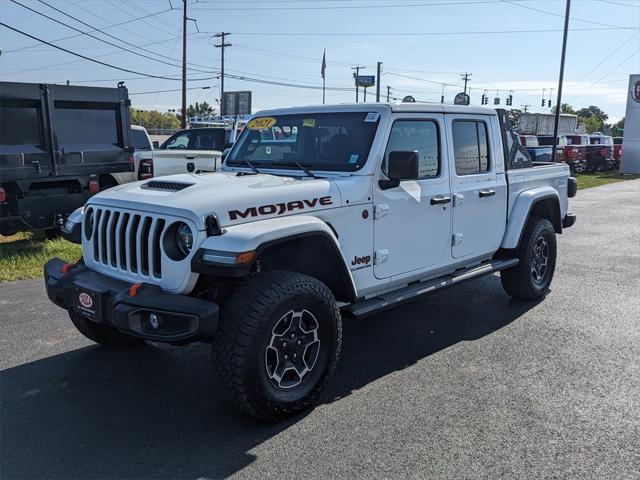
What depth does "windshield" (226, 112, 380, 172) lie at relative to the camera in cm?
442

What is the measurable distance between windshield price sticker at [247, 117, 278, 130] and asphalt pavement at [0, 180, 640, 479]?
193 cm

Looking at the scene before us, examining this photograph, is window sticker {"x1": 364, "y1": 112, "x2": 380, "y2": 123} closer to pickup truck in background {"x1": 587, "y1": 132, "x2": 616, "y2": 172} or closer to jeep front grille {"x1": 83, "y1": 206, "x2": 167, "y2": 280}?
jeep front grille {"x1": 83, "y1": 206, "x2": 167, "y2": 280}

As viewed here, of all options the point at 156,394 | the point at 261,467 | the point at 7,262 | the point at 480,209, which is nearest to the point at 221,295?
the point at 156,394

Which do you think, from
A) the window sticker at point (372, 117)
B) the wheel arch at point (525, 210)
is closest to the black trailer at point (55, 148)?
the window sticker at point (372, 117)

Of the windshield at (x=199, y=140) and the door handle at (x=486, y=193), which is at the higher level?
the windshield at (x=199, y=140)

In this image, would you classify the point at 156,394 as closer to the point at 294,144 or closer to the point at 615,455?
the point at 294,144

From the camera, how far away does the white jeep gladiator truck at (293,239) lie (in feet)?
11.0

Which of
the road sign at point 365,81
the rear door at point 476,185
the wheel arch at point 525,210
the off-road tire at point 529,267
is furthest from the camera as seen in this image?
the road sign at point 365,81

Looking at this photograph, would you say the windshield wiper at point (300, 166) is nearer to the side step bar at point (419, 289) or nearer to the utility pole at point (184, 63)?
the side step bar at point (419, 289)

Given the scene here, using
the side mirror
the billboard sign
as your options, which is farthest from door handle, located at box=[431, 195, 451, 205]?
the billboard sign

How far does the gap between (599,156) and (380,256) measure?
29429 millimetres

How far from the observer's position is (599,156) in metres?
30.0

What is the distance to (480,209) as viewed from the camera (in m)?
5.34

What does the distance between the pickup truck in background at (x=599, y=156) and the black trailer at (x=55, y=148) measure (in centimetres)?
2623
